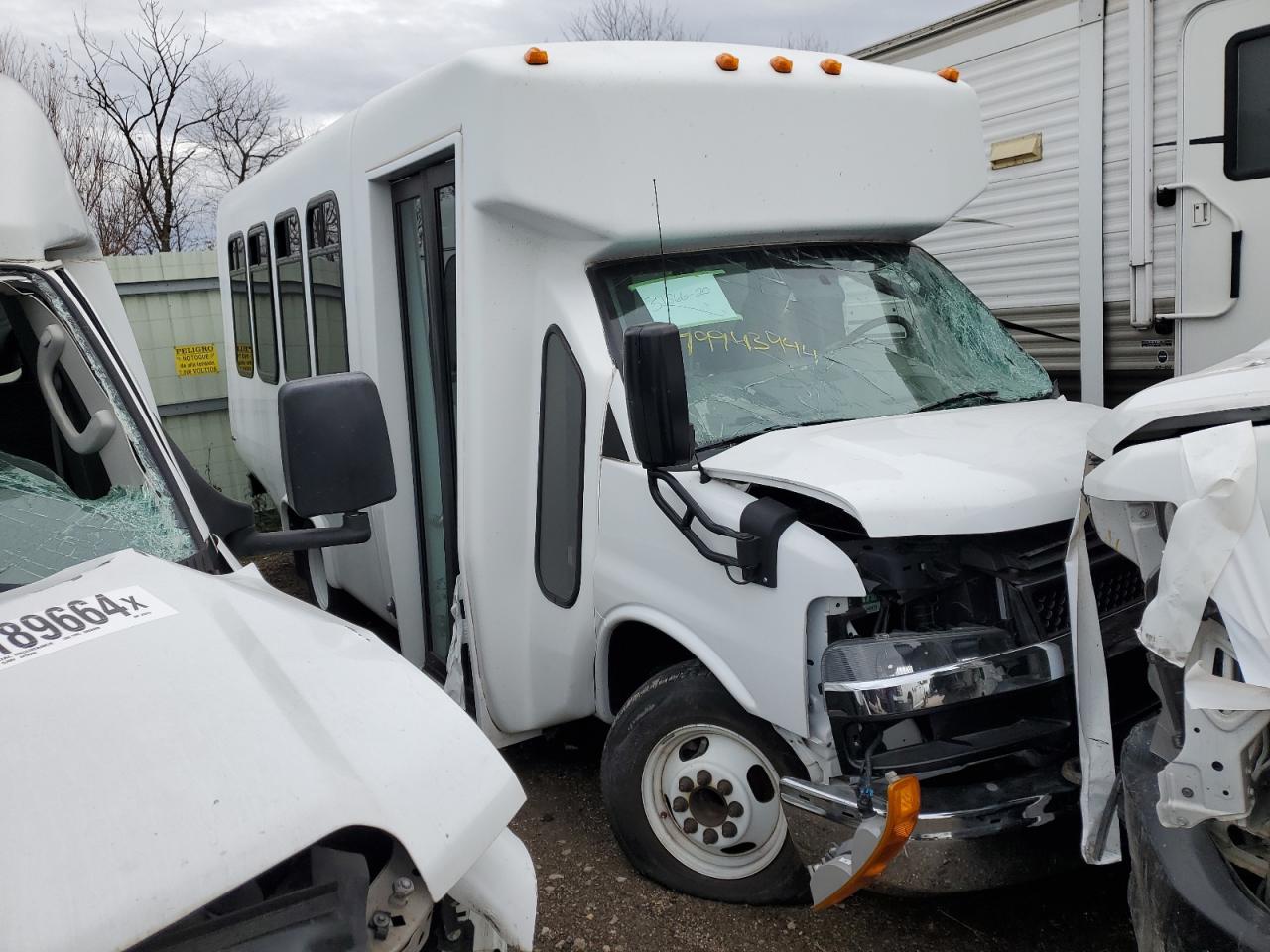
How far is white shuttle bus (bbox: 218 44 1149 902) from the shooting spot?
3.06 m

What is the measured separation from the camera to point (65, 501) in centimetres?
282

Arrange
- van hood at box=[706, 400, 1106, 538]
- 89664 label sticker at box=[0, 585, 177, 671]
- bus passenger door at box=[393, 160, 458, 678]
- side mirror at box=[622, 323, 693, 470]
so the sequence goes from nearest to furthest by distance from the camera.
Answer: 89664 label sticker at box=[0, 585, 177, 671] < van hood at box=[706, 400, 1106, 538] < side mirror at box=[622, 323, 693, 470] < bus passenger door at box=[393, 160, 458, 678]

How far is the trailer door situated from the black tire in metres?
3.37

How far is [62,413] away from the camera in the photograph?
3.20m

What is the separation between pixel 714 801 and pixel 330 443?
1.78 m

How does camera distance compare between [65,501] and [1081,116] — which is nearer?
[65,501]

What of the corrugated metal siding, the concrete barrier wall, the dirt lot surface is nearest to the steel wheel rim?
the dirt lot surface

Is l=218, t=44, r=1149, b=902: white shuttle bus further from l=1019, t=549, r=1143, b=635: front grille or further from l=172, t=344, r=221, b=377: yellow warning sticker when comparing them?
l=172, t=344, r=221, b=377: yellow warning sticker

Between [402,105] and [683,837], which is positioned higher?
[402,105]

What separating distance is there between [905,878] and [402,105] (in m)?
3.39

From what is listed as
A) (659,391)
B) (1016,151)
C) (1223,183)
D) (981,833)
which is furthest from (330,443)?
(1016,151)

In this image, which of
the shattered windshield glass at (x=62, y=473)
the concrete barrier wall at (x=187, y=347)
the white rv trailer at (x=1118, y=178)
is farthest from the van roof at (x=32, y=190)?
the concrete barrier wall at (x=187, y=347)

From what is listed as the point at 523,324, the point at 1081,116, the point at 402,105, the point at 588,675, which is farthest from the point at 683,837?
the point at 1081,116

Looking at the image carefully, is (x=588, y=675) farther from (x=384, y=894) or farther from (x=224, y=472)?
(x=224, y=472)
